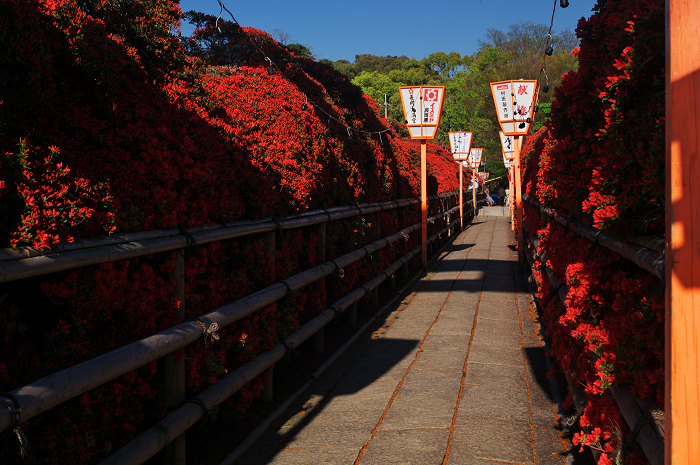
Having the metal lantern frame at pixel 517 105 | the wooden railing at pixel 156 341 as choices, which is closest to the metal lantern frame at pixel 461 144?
the metal lantern frame at pixel 517 105

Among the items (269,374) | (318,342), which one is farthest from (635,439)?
(318,342)

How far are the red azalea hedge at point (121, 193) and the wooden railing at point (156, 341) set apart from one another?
74 mm

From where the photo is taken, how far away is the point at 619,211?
221cm

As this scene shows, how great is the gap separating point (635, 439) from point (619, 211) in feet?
2.91

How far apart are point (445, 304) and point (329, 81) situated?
146 inches

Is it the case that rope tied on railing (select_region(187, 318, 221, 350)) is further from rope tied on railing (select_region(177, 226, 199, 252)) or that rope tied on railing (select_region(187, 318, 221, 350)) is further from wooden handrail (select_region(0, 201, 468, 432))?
rope tied on railing (select_region(177, 226, 199, 252))

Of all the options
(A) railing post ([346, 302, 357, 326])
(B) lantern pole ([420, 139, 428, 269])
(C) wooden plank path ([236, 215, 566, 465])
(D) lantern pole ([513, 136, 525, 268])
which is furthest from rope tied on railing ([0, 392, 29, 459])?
(D) lantern pole ([513, 136, 525, 268])

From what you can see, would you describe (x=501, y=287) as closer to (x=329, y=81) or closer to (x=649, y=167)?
(x=329, y=81)

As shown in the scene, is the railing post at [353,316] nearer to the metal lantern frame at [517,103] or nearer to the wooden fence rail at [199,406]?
the wooden fence rail at [199,406]

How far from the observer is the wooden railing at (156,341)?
1.82 m

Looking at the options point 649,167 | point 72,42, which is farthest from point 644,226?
point 72,42

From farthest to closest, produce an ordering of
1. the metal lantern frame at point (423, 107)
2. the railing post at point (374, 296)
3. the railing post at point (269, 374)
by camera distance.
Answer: the metal lantern frame at point (423, 107) < the railing post at point (374, 296) < the railing post at point (269, 374)

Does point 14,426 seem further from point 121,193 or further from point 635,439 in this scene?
point 635,439

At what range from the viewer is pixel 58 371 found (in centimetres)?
197
